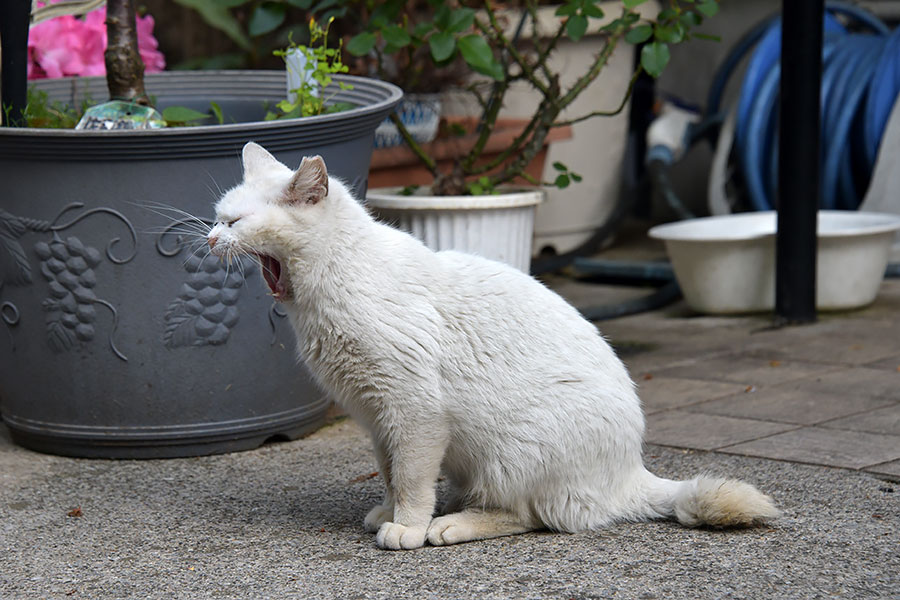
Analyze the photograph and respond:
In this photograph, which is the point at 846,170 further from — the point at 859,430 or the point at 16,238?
the point at 16,238

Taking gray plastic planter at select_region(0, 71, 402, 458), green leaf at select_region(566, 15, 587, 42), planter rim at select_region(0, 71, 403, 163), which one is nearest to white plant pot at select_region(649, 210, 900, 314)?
green leaf at select_region(566, 15, 587, 42)

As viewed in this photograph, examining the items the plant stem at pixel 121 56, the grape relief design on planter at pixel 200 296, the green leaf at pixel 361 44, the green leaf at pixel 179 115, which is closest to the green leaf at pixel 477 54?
the green leaf at pixel 361 44

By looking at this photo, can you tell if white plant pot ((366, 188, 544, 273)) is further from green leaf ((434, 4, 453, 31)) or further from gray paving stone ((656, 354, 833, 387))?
gray paving stone ((656, 354, 833, 387))

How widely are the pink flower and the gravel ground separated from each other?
1685 millimetres

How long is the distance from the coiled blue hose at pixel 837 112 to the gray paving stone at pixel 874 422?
237cm

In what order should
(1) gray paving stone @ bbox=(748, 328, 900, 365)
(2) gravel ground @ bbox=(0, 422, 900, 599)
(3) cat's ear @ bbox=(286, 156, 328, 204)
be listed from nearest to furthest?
(2) gravel ground @ bbox=(0, 422, 900, 599)
(3) cat's ear @ bbox=(286, 156, 328, 204)
(1) gray paving stone @ bbox=(748, 328, 900, 365)

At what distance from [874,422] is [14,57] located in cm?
272

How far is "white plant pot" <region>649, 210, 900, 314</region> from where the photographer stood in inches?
188

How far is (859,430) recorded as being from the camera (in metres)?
3.32

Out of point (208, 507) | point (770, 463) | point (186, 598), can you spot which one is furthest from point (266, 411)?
point (770, 463)

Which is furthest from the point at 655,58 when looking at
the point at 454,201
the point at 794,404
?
the point at 794,404

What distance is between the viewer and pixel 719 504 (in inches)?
98.4

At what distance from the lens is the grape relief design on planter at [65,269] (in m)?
3.13

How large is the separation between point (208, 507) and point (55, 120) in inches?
54.7
